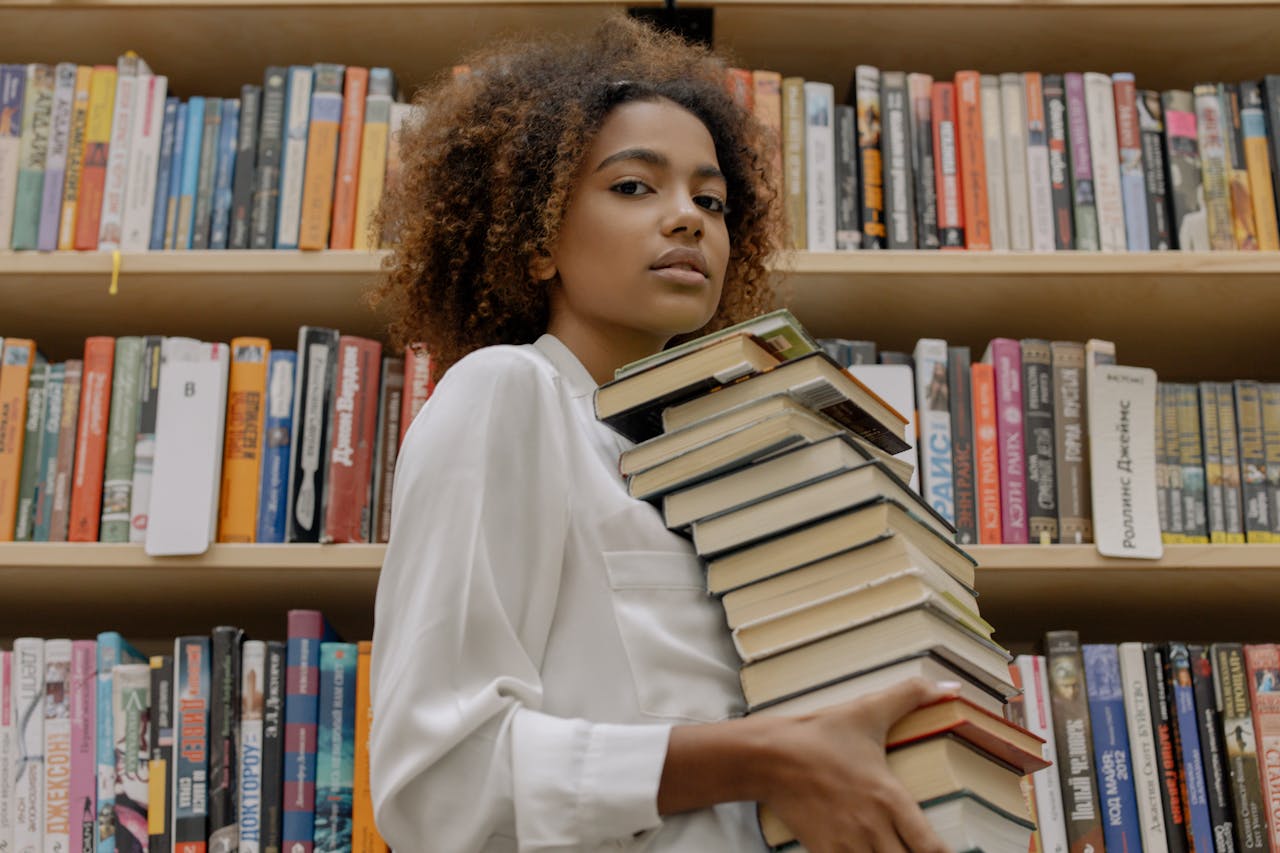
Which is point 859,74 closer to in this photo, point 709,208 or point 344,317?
point 709,208

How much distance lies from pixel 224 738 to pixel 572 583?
2.17 feet

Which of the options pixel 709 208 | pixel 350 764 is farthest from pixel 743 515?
pixel 350 764

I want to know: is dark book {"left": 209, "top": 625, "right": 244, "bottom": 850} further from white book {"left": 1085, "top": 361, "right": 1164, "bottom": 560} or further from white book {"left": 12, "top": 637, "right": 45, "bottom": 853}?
white book {"left": 1085, "top": 361, "right": 1164, "bottom": 560}

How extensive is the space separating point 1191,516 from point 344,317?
1005 mm

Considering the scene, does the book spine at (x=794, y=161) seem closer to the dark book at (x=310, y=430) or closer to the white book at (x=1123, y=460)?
the dark book at (x=310, y=430)

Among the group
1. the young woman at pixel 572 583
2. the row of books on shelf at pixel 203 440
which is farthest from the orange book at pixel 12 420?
the young woman at pixel 572 583

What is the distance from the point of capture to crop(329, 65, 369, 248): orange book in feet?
5.49

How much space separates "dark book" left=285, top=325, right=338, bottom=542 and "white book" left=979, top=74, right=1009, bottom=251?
0.77 meters

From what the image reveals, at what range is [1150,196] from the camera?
5.59ft

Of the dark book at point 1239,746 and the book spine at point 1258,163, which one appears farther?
the book spine at point 1258,163

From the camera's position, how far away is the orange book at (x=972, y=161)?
168 centimetres

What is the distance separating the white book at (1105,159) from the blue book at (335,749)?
0.98m

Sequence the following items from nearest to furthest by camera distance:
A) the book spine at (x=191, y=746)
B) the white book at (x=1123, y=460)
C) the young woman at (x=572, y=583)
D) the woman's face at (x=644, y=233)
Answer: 1. the young woman at (x=572, y=583)
2. the woman's face at (x=644, y=233)
3. the book spine at (x=191, y=746)
4. the white book at (x=1123, y=460)

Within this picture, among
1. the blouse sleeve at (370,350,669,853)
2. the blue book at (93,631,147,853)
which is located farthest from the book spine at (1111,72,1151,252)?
the blue book at (93,631,147,853)
